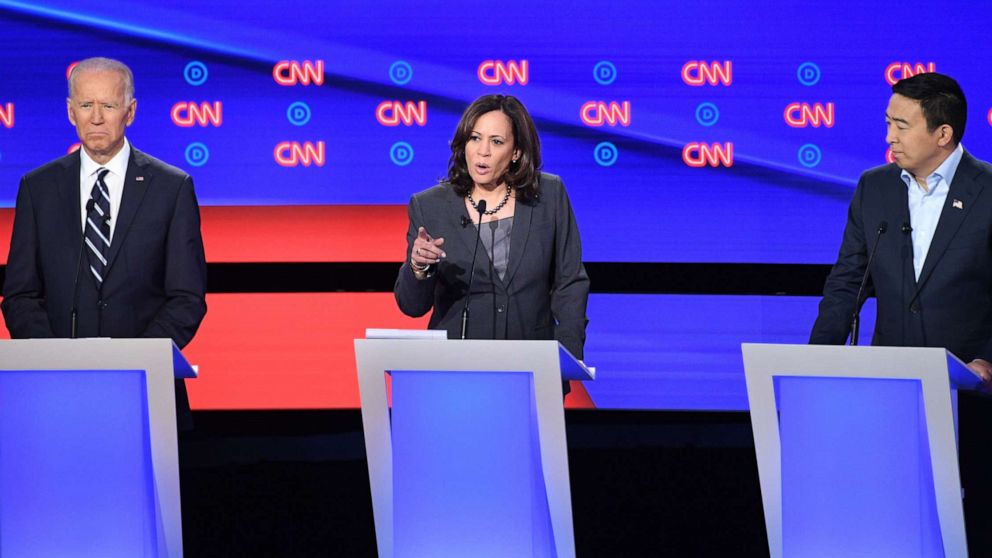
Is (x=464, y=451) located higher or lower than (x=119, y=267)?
lower

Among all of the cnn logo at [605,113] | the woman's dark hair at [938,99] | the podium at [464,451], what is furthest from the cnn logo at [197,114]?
the woman's dark hair at [938,99]

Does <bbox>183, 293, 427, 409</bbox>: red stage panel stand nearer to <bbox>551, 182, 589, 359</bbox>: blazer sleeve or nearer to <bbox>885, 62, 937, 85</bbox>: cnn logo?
<bbox>551, 182, 589, 359</bbox>: blazer sleeve

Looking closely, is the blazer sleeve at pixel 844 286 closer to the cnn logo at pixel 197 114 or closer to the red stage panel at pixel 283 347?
the red stage panel at pixel 283 347

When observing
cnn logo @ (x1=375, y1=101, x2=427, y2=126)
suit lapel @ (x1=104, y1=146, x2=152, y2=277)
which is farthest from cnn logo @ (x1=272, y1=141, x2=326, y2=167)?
suit lapel @ (x1=104, y1=146, x2=152, y2=277)

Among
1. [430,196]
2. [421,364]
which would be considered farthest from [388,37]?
[421,364]

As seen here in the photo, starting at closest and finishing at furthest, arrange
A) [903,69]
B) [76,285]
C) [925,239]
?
1. [76,285]
2. [925,239]
3. [903,69]

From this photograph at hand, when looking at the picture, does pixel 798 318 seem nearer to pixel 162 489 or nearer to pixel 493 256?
pixel 493 256

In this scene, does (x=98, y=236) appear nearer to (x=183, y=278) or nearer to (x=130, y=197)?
(x=130, y=197)

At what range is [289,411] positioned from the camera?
3.31m

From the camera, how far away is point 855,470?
104 inches

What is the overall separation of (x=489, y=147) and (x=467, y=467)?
3.64 feet

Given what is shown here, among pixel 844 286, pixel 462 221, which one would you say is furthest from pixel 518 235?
pixel 844 286

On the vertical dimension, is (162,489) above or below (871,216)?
below

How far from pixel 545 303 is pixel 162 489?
1.26 metres
